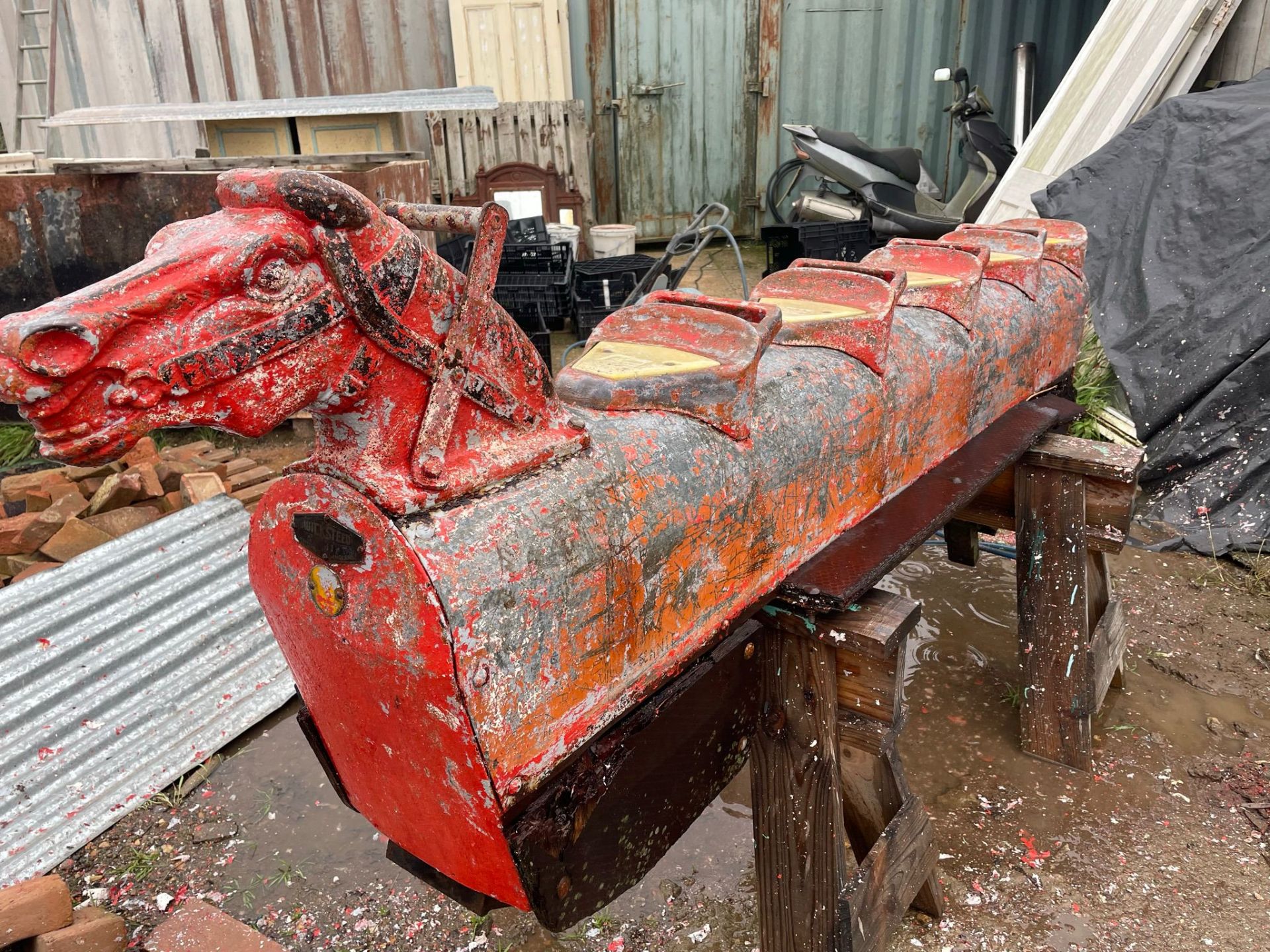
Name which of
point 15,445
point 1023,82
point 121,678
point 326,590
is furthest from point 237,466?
point 1023,82

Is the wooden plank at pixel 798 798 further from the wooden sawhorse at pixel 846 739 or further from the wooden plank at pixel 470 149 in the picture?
the wooden plank at pixel 470 149

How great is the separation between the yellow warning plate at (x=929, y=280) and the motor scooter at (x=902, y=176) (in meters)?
4.77

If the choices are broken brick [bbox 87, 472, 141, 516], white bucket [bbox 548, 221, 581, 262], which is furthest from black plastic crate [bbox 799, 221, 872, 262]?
broken brick [bbox 87, 472, 141, 516]

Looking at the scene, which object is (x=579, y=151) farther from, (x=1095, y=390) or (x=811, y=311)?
(x=811, y=311)

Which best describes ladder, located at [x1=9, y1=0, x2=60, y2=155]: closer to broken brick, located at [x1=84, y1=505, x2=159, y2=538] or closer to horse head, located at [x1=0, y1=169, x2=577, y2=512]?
broken brick, located at [x1=84, y1=505, x2=159, y2=538]

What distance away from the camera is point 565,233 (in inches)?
280

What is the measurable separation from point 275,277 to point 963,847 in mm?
2385

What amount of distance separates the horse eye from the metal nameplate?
31 cm

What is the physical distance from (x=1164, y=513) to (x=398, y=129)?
537 cm

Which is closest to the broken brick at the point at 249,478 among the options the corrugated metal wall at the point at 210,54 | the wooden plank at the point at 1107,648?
the wooden plank at the point at 1107,648

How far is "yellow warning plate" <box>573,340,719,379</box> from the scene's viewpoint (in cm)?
156

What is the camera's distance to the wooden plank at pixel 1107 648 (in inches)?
109

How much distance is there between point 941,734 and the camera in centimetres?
297

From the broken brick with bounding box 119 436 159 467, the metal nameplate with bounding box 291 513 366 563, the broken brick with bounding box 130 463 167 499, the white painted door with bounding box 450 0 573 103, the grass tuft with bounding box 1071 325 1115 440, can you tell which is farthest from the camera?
the white painted door with bounding box 450 0 573 103
